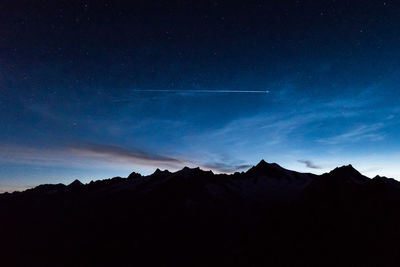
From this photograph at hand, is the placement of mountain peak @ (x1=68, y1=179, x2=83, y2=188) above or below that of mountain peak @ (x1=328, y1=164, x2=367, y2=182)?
above

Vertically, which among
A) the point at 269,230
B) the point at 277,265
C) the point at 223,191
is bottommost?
the point at 277,265

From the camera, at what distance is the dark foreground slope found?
2327 inches

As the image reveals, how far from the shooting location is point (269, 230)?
70062 mm

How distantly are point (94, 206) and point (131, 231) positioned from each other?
42.0m

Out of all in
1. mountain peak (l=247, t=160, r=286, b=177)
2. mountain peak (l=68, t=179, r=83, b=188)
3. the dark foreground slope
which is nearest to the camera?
the dark foreground slope

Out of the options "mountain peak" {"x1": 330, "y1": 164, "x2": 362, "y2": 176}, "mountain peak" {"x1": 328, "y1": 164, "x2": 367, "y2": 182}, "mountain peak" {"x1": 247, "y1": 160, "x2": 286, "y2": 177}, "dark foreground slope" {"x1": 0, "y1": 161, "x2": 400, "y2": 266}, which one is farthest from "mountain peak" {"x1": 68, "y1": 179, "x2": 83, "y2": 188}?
"mountain peak" {"x1": 330, "y1": 164, "x2": 362, "y2": 176}

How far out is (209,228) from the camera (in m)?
82.8

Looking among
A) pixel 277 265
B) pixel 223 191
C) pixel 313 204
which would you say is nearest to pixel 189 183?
pixel 223 191

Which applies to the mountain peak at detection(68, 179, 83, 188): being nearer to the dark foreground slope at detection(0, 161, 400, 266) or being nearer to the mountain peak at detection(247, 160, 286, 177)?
the dark foreground slope at detection(0, 161, 400, 266)

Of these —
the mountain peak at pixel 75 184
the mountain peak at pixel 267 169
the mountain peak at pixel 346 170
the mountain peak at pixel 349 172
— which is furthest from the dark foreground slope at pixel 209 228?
the mountain peak at pixel 75 184

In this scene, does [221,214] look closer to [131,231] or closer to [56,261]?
[131,231]

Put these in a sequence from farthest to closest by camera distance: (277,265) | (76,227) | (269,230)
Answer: (76,227) → (269,230) → (277,265)

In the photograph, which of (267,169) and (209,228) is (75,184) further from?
(209,228)

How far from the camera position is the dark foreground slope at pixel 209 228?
59.1 meters
